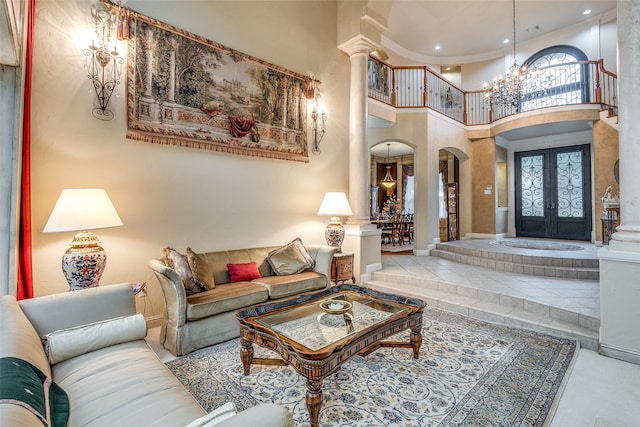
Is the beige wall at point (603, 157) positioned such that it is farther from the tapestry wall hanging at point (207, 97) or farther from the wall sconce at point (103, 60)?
the wall sconce at point (103, 60)

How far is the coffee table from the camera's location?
1.68 meters

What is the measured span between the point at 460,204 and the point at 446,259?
2937 millimetres

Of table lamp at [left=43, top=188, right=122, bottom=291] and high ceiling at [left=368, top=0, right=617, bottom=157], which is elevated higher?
high ceiling at [left=368, top=0, right=617, bottom=157]

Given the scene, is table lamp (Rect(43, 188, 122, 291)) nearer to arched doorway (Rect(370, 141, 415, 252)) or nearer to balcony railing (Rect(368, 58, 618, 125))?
balcony railing (Rect(368, 58, 618, 125))

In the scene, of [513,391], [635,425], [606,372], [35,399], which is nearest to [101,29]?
[35,399]

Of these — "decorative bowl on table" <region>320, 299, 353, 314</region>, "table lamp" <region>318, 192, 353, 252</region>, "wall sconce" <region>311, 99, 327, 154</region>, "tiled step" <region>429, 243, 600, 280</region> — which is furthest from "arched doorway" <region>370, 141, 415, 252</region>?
"decorative bowl on table" <region>320, 299, 353, 314</region>

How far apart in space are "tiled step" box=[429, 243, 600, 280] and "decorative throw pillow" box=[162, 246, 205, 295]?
15.9 feet

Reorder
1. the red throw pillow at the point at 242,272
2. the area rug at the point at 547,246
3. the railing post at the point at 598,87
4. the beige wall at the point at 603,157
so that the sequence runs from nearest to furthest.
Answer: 1. the red throw pillow at the point at 242,272
2. the area rug at the point at 547,246
3. the beige wall at the point at 603,157
4. the railing post at the point at 598,87

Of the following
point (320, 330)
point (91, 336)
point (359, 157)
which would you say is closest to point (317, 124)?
point (359, 157)

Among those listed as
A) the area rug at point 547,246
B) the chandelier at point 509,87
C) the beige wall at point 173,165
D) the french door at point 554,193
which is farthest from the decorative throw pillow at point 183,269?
the french door at point 554,193

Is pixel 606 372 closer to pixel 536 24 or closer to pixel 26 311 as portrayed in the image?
pixel 26 311

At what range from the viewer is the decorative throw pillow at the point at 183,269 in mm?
2781

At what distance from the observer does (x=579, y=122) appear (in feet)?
22.3

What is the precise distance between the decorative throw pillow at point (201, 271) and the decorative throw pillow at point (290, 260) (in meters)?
0.79
